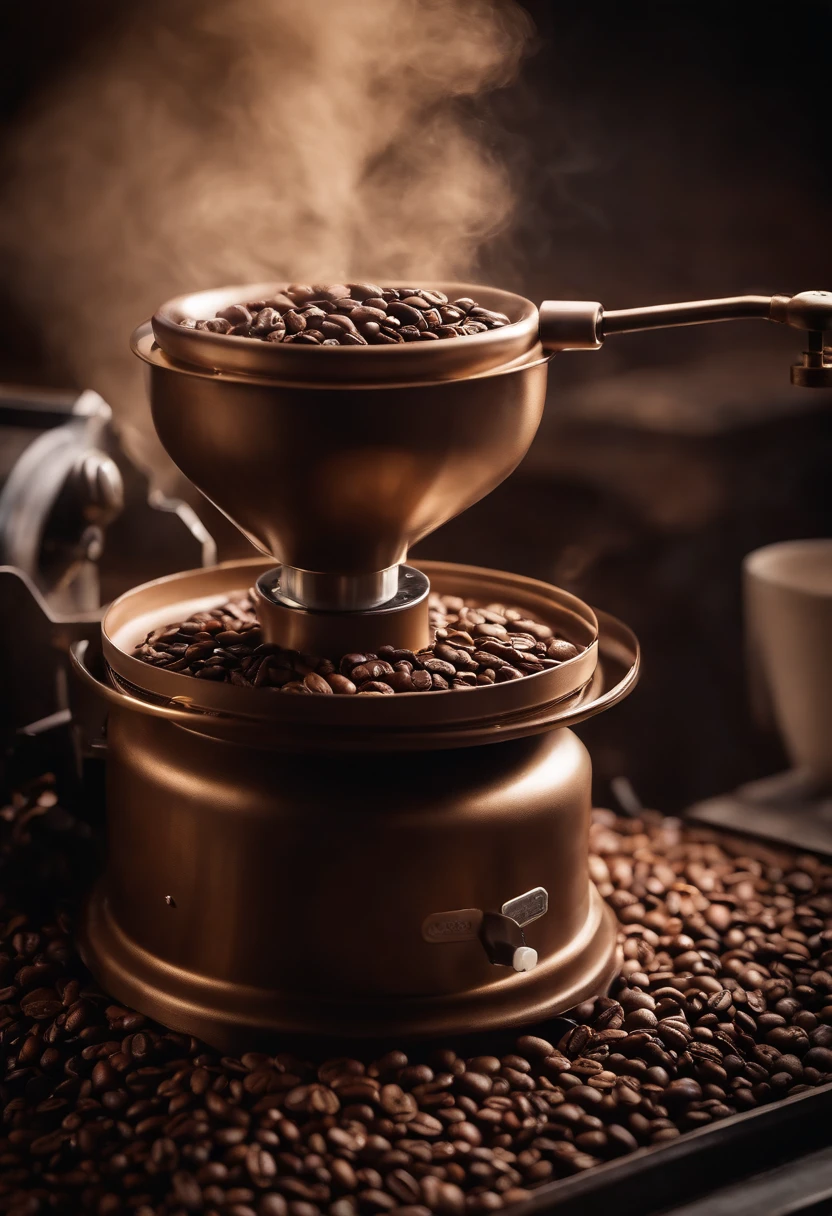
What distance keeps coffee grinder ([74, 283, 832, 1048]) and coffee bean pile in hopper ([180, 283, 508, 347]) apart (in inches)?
2.4

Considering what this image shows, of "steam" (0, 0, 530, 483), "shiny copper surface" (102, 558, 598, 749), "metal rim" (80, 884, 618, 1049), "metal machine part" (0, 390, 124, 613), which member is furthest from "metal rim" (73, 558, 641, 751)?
"steam" (0, 0, 530, 483)

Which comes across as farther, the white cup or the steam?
the steam

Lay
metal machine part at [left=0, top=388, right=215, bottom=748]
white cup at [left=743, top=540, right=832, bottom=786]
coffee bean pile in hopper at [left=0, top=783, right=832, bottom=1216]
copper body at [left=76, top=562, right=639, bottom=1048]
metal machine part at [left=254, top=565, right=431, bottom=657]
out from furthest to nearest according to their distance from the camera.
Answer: white cup at [left=743, top=540, right=832, bottom=786], metal machine part at [left=0, top=388, right=215, bottom=748], metal machine part at [left=254, top=565, right=431, bottom=657], copper body at [left=76, top=562, right=639, bottom=1048], coffee bean pile in hopper at [left=0, top=783, right=832, bottom=1216]

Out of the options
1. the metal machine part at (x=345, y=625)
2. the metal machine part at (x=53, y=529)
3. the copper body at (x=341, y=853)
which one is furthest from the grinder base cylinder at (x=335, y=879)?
the metal machine part at (x=53, y=529)

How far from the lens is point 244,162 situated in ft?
7.75

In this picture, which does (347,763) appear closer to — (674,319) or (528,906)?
(528,906)

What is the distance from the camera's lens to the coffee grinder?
1.46 metres

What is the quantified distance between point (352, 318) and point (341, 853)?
633mm

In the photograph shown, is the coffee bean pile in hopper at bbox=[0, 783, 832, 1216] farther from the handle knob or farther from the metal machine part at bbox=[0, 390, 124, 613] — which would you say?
the metal machine part at bbox=[0, 390, 124, 613]

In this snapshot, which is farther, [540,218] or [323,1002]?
[540,218]

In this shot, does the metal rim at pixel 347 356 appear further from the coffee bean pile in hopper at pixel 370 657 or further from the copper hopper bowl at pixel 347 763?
the coffee bean pile in hopper at pixel 370 657

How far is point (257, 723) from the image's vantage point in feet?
4.89

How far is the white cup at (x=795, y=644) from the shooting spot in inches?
85.6

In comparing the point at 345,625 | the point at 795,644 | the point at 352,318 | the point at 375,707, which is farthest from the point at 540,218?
the point at 375,707
